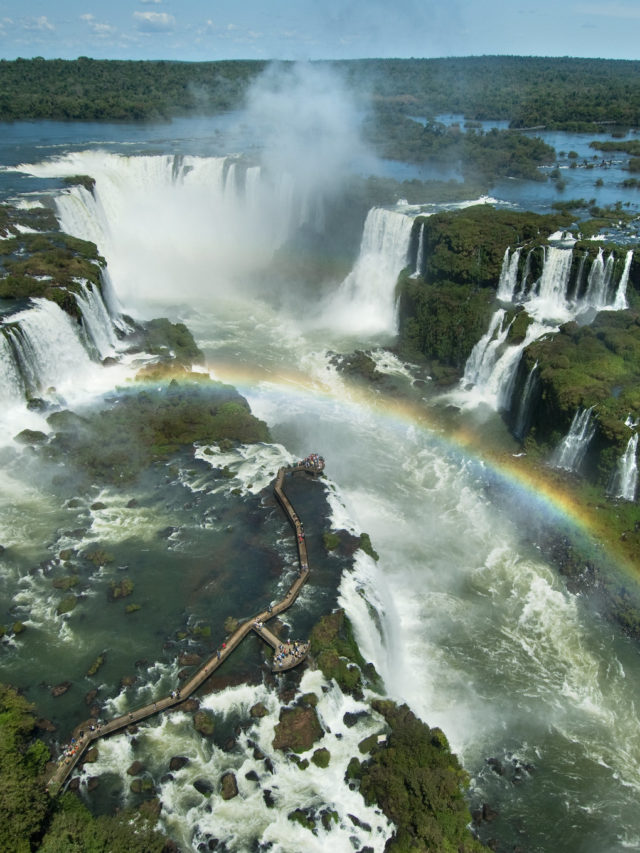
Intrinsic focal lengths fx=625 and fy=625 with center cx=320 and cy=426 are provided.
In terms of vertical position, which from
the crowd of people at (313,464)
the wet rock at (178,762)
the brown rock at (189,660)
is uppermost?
the crowd of people at (313,464)

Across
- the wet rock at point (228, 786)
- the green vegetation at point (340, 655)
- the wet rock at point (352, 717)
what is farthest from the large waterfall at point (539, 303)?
the wet rock at point (228, 786)

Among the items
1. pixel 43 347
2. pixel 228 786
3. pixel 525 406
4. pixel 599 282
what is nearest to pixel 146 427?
pixel 43 347

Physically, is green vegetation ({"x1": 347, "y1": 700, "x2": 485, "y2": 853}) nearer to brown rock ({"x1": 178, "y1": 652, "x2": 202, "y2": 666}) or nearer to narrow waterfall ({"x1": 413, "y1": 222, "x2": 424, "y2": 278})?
brown rock ({"x1": 178, "y1": 652, "x2": 202, "y2": 666})

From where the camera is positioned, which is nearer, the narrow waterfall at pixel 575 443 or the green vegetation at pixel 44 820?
the green vegetation at pixel 44 820

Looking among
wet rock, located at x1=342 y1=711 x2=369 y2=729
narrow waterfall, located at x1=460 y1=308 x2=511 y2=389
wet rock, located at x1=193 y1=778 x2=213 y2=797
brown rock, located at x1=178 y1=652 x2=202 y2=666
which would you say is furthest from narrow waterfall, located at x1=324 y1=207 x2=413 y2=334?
wet rock, located at x1=193 y1=778 x2=213 y2=797

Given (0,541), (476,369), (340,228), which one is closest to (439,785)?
(0,541)

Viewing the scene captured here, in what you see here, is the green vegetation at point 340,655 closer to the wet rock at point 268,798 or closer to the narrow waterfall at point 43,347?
the wet rock at point 268,798

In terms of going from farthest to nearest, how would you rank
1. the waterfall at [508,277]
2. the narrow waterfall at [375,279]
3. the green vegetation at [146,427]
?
1. the narrow waterfall at [375,279]
2. the waterfall at [508,277]
3. the green vegetation at [146,427]
